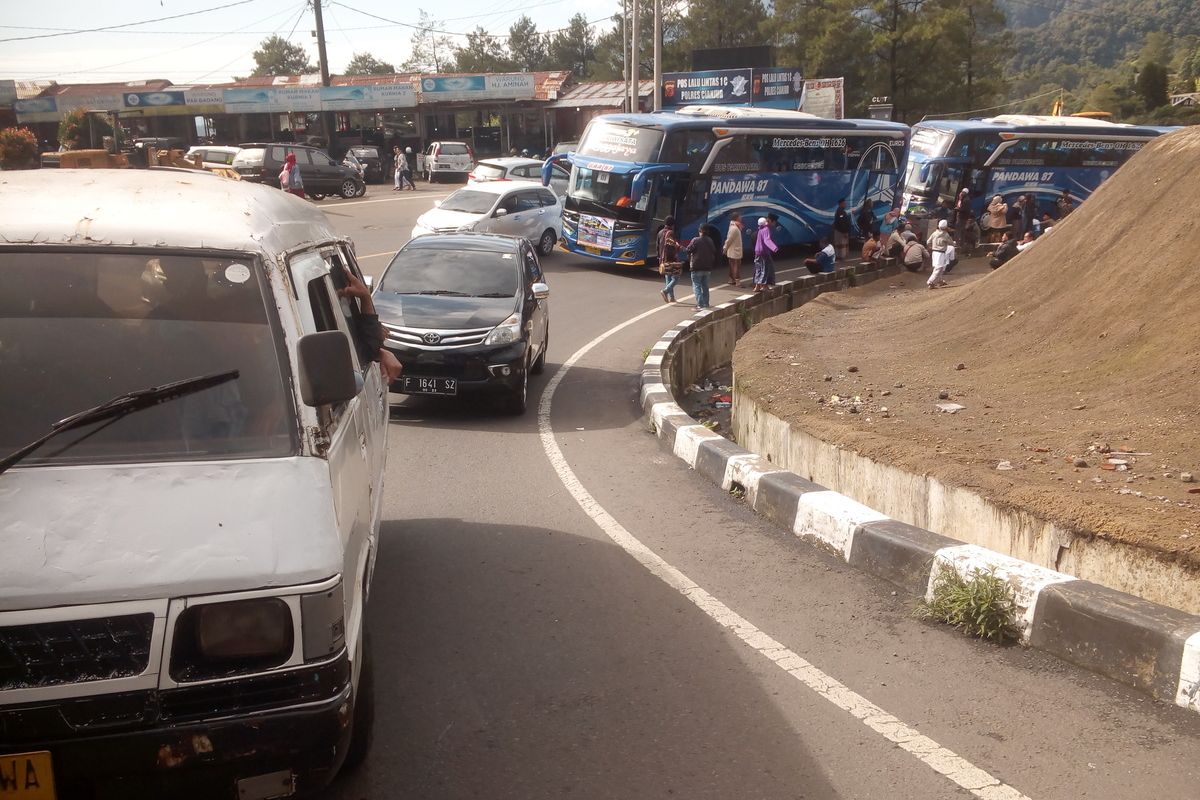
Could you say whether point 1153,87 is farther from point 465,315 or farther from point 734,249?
point 465,315

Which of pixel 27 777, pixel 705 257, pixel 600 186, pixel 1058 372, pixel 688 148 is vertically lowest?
pixel 1058 372

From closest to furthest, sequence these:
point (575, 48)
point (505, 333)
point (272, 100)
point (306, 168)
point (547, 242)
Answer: point (505, 333), point (547, 242), point (306, 168), point (272, 100), point (575, 48)

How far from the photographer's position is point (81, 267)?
339 centimetres

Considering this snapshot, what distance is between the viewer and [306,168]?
3612cm

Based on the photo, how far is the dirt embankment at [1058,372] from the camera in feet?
20.5

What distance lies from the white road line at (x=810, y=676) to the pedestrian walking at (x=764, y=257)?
1347 cm

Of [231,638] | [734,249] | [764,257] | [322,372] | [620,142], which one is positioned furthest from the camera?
[620,142]

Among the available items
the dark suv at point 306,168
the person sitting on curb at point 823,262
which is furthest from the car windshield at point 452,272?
the dark suv at point 306,168

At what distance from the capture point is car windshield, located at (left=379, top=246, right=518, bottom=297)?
1147 cm

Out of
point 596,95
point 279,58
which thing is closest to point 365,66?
point 279,58

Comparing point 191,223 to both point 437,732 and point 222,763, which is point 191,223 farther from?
point 437,732

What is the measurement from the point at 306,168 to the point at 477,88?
61.1 feet

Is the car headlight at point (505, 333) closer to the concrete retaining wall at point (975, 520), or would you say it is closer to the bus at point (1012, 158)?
the concrete retaining wall at point (975, 520)

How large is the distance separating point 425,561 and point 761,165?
68.0 ft
